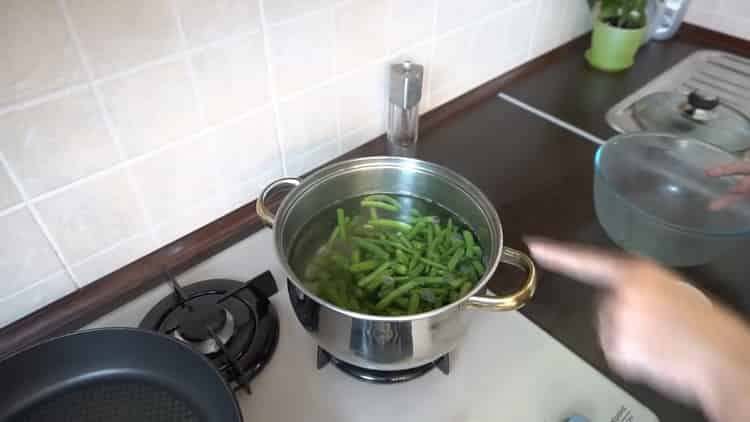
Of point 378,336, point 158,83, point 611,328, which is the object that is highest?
point 158,83

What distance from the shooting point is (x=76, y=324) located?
23.2 inches

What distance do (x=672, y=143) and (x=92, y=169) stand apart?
2.52 ft

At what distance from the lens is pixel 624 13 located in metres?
0.97

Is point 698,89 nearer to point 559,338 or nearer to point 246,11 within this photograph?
point 559,338

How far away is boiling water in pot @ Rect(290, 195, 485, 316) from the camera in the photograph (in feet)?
1.78

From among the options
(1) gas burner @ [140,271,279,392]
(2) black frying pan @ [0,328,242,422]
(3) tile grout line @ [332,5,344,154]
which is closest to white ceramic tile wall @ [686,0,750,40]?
(3) tile grout line @ [332,5,344,154]

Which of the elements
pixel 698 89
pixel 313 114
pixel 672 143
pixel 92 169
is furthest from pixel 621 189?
pixel 92 169

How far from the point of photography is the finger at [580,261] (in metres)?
0.68

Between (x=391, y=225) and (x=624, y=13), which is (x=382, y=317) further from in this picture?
(x=624, y=13)

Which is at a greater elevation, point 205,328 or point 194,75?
point 194,75

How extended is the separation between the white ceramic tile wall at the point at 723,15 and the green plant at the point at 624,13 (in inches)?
9.3

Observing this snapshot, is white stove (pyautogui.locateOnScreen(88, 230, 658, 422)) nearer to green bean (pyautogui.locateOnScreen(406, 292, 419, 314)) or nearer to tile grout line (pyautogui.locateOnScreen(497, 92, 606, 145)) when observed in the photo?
green bean (pyautogui.locateOnScreen(406, 292, 419, 314))

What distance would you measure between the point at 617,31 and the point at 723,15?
308mm

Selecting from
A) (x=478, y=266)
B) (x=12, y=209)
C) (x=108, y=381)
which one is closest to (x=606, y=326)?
(x=478, y=266)
